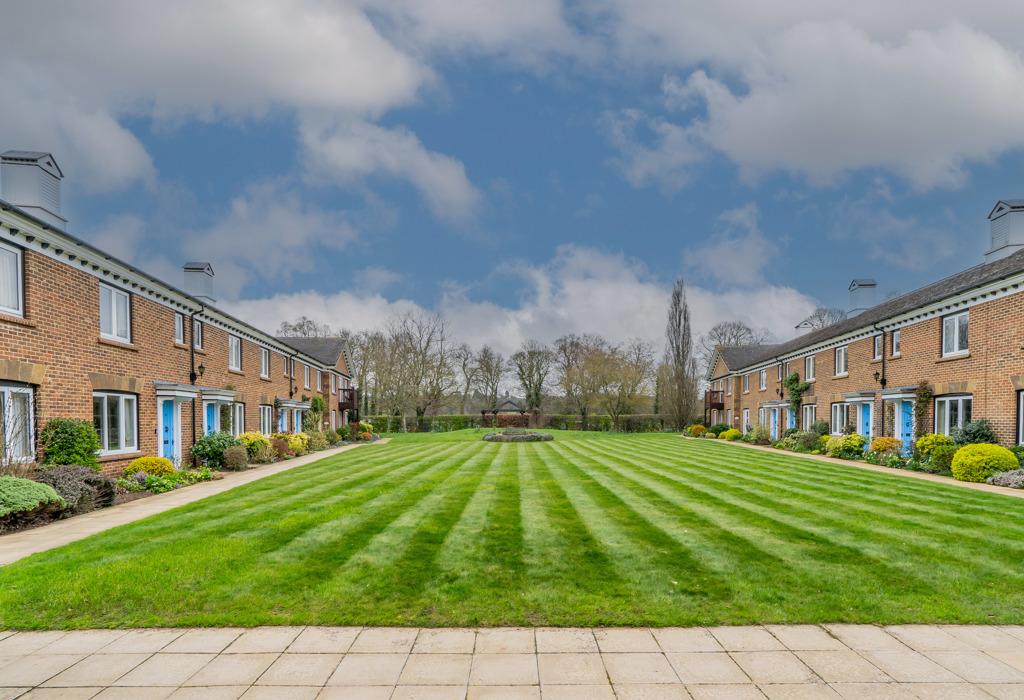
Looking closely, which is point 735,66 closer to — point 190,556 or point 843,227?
point 843,227

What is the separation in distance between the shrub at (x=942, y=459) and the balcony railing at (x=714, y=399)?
1135 inches

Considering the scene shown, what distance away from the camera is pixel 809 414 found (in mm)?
28969

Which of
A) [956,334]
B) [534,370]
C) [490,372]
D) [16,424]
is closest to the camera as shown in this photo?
[16,424]

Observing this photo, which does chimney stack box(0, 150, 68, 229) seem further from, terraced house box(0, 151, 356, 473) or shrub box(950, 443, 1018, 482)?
shrub box(950, 443, 1018, 482)

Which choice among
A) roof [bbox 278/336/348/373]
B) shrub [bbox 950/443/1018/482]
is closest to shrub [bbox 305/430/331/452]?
roof [bbox 278/336/348/373]

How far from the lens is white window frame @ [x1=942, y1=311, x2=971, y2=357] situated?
54.9ft

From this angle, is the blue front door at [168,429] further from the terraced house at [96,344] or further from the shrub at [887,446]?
the shrub at [887,446]

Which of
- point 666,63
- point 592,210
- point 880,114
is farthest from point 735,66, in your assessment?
point 592,210

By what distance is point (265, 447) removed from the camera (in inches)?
788

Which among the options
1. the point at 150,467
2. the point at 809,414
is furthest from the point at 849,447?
the point at 150,467

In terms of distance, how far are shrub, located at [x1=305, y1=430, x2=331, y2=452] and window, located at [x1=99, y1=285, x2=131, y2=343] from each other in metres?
13.6

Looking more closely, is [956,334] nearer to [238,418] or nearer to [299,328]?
[238,418]

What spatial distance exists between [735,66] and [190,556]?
19.5m

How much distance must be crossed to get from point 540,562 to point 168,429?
48.9ft
